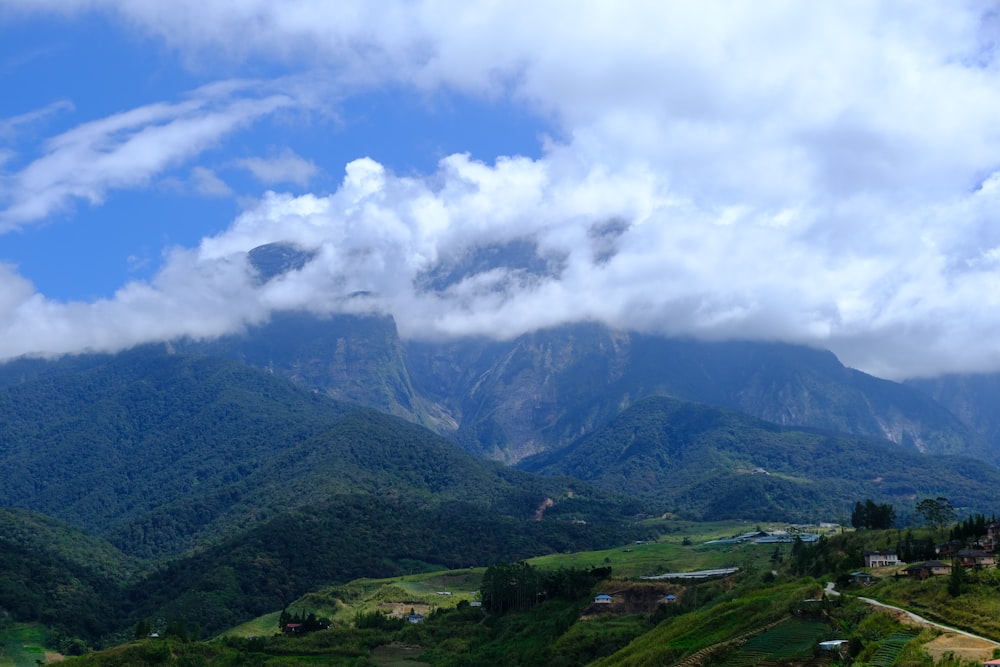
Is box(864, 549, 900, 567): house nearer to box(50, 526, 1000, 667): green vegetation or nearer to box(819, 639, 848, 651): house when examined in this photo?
box(50, 526, 1000, 667): green vegetation

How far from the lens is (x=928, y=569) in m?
85.5

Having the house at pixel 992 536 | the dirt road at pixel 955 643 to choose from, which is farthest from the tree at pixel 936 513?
the dirt road at pixel 955 643

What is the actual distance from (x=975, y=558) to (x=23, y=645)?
129346 mm

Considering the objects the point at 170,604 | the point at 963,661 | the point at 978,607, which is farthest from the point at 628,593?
the point at 170,604

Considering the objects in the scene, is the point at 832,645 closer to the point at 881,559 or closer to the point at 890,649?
the point at 890,649

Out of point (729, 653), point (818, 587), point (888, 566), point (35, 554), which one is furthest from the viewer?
point (35, 554)

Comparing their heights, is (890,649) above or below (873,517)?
below

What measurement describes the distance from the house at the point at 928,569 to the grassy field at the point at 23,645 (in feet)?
367

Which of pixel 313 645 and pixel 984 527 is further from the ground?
pixel 984 527

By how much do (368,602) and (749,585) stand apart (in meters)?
74.2

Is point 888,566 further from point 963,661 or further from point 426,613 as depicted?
point 426,613

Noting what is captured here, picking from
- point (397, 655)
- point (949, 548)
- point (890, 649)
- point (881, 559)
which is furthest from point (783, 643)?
point (397, 655)

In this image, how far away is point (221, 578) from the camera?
18488cm

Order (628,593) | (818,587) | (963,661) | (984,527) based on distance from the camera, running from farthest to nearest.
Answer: (628,593) < (984,527) < (818,587) < (963,661)
